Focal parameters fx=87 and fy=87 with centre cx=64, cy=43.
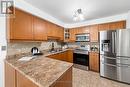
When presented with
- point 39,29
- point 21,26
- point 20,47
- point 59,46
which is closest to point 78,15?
point 39,29

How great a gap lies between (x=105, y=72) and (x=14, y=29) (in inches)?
121

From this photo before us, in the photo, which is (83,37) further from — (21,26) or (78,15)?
(21,26)

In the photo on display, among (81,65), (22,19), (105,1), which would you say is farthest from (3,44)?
(81,65)

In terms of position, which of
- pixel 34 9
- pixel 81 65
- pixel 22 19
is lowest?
pixel 81 65

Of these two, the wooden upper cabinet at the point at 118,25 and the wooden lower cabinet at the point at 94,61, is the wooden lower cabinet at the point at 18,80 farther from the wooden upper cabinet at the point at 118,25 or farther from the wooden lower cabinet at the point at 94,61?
the wooden upper cabinet at the point at 118,25

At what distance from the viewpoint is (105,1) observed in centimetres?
234

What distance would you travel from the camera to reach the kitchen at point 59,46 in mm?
1444

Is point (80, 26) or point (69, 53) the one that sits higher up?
point (80, 26)

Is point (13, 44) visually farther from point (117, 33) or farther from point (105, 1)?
point (117, 33)

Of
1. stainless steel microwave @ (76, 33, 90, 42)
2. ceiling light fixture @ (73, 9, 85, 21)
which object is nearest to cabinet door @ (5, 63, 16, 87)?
ceiling light fixture @ (73, 9, 85, 21)

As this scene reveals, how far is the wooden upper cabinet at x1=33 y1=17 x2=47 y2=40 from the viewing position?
2606 millimetres

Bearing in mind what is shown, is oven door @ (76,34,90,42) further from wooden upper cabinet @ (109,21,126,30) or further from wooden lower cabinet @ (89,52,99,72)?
wooden upper cabinet @ (109,21,126,30)

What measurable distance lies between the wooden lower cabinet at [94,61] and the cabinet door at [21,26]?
2.57 meters

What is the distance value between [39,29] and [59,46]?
215cm
